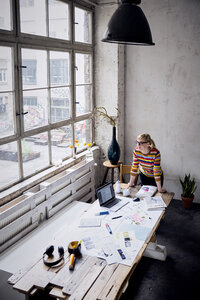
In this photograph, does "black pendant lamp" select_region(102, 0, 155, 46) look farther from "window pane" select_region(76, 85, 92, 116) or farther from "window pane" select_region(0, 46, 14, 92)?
"window pane" select_region(76, 85, 92, 116)

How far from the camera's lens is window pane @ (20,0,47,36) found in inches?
161

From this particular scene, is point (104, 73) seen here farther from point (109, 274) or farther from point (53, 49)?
point (109, 274)

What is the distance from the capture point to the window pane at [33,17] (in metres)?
4.09

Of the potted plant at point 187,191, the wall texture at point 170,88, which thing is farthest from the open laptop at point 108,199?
the wall texture at point 170,88

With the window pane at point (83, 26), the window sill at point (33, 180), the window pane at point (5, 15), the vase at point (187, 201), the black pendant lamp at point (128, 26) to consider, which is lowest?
the vase at point (187, 201)

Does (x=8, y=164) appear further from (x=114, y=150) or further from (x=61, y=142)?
(x=114, y=150)

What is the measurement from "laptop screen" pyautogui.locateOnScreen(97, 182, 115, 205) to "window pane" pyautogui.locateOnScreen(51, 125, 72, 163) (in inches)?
49.6

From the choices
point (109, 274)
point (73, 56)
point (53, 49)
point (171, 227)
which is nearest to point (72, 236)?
point (109, 274)

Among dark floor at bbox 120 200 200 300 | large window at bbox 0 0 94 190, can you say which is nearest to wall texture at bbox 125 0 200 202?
large window at bbox 0 0 94 190

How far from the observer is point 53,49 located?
186 inches

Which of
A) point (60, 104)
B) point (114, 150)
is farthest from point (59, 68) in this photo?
point (114, 150)

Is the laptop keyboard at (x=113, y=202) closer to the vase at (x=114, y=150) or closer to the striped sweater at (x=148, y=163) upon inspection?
the striped sweater at (x=148, y=163)

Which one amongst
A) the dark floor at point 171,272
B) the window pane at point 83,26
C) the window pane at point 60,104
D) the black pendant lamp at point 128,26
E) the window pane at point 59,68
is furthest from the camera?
the window pane at point 83,26

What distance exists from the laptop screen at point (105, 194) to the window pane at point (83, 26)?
278 centimetres
